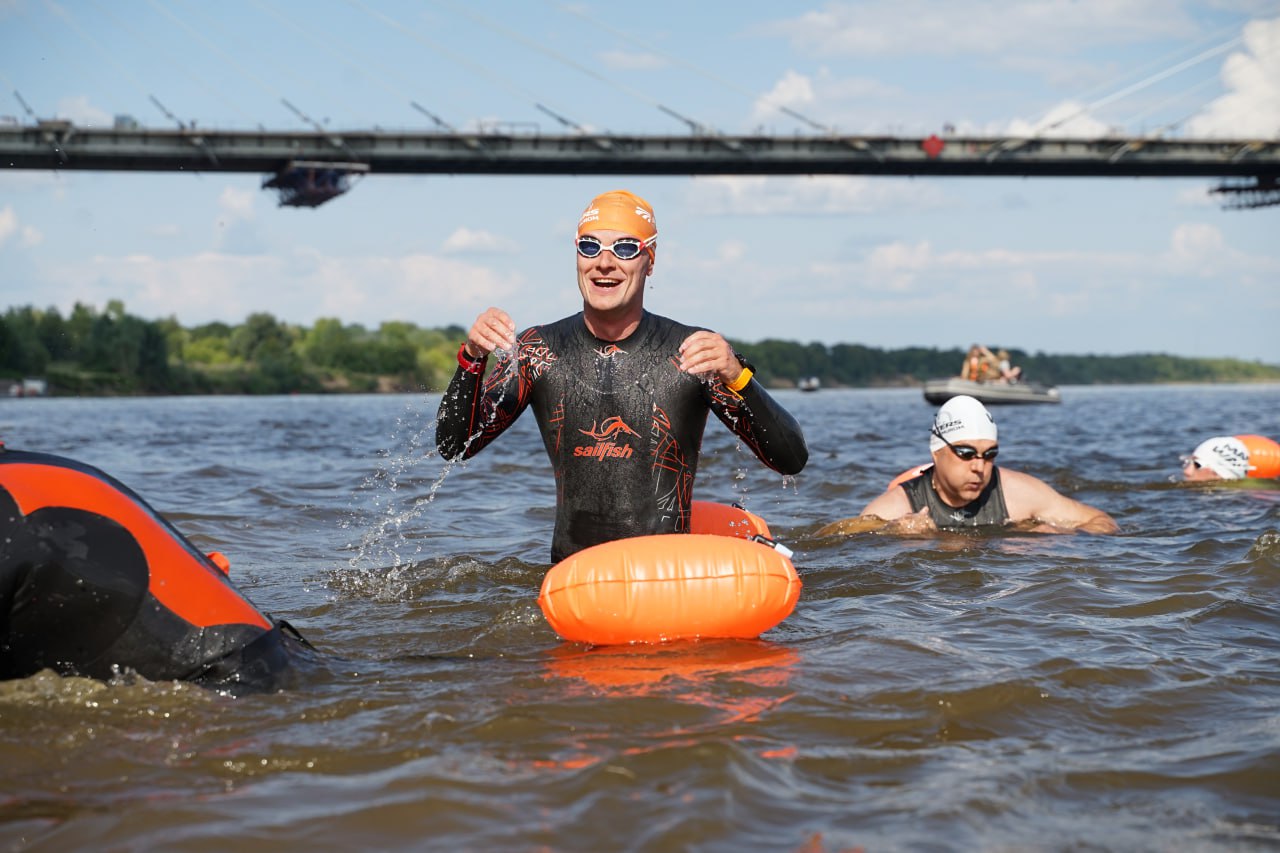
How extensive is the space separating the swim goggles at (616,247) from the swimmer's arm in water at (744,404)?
1.52ft

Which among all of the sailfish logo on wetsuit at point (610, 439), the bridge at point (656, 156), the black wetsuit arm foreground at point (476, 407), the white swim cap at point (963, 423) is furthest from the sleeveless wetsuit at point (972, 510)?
the bridge at point (656, 156)

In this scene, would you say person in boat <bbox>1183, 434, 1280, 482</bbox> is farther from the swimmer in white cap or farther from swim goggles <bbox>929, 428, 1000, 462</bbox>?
swim goggles <bbox>929, 428, 1000, 462</bbox>

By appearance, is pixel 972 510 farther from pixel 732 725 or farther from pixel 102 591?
pixel 102 591

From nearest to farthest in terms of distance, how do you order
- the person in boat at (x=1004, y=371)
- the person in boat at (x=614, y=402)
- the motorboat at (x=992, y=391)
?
the person in boat at (x=614, y=402) → the motorboat at (x=992, y=391) → the person in boat at (x=1004, y=371)

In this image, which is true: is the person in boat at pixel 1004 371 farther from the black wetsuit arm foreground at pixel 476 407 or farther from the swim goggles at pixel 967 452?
→ the black wetsuit arm foreground at pixel 476 407

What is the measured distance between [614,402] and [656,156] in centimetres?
5606

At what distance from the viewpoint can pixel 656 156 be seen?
196 ft

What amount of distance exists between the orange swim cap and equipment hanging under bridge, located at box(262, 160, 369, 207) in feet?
181

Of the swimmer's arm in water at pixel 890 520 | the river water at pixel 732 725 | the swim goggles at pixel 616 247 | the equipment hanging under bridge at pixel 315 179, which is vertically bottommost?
the river water at pixel 732 725

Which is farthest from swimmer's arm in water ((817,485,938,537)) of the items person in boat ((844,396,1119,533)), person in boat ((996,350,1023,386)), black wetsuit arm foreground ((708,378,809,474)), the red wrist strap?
person in boat ((996,350,1023,386))

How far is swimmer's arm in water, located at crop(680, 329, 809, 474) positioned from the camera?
4.79m

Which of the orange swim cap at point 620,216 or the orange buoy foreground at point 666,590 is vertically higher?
the orange swim cap at point 620,216

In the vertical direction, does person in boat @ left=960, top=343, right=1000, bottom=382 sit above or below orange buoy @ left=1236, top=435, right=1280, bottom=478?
above

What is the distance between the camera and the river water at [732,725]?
10.2 feet
